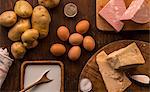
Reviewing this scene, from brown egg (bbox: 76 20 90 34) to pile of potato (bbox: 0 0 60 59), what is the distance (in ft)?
0.30

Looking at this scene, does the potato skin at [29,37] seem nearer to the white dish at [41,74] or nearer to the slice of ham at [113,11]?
the white dish at [41,74]

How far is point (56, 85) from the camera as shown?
1.03 meters

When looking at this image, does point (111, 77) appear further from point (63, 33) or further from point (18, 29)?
point (18, 29)

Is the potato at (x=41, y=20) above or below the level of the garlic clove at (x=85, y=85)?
above

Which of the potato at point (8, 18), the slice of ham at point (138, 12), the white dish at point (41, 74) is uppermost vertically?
the potato at point (8, 18)

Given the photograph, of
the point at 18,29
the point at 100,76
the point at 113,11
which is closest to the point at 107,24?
the point at 113,11

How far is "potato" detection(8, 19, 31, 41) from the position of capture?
1027mm

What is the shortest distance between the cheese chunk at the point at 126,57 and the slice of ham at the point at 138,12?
8cm

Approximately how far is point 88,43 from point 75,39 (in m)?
0.04

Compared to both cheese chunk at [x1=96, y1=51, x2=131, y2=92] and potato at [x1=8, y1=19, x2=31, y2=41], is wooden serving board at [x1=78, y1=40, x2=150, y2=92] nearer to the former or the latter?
cheese chunk at [x1=96, y1=51, x2=131, y2=92]

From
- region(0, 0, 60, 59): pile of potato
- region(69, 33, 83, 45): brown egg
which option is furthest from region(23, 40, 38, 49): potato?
region(69, 33, 83, 45): brown egg

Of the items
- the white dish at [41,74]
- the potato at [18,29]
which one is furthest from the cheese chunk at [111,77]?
the potato at [18,29]

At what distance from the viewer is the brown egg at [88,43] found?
40.5 inches

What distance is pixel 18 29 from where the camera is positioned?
1028mm
